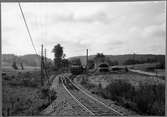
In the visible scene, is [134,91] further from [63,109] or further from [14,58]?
[14,58]

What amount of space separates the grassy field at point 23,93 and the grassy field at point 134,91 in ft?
6.43

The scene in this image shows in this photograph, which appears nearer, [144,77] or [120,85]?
[120,85]

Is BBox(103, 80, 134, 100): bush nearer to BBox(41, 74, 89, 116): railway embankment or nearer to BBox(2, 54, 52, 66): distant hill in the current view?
BBox(41, 74, 89, 116): railway embankment

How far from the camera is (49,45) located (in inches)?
175

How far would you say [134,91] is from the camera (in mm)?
5125

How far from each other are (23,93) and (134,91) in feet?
13.0

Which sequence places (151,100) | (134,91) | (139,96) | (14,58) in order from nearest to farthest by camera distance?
(151,100) < (139,96) < (14,58) < (134,91)

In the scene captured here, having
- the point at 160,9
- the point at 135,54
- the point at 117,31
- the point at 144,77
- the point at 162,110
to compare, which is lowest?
the point at 162,110

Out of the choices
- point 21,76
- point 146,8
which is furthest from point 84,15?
point 21,76

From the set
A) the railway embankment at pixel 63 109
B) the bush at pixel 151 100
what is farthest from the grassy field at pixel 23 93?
the bush at pixel 151 100

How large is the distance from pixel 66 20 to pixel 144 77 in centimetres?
345

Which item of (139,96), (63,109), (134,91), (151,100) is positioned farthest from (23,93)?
(151,100)

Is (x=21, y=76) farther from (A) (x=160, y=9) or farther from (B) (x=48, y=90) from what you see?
(A) (x=160, y=9)

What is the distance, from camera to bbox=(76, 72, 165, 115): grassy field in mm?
4164
